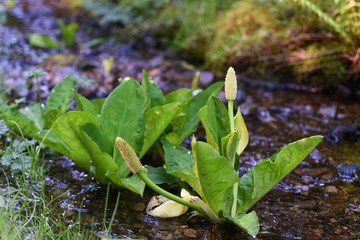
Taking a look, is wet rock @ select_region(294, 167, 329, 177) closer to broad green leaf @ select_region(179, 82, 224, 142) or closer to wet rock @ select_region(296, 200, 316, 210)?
wet rock @ select_region(296, 200, 316, 210)

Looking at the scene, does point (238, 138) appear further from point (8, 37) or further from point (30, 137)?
point (8, 37)

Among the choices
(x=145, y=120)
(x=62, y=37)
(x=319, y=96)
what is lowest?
(x=319, y=96)

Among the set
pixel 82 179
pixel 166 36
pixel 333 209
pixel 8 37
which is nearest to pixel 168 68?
pixel 166 36

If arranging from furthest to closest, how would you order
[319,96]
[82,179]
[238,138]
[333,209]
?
1. [319,96]
2. [82,179]
3. [333,209]
4. [238,138]

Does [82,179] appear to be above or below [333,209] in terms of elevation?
above

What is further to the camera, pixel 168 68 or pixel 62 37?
pixel 62 37

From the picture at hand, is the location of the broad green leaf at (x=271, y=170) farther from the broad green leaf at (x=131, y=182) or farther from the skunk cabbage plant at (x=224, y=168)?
the broad green leaf at (x=131, y=182)

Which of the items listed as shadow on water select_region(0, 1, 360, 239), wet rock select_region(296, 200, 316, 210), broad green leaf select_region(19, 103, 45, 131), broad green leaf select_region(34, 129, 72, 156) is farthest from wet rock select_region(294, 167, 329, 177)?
broad green leaf select_region(19, 103, 45, 131)

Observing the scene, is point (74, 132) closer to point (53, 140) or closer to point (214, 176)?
point (53, 140)
